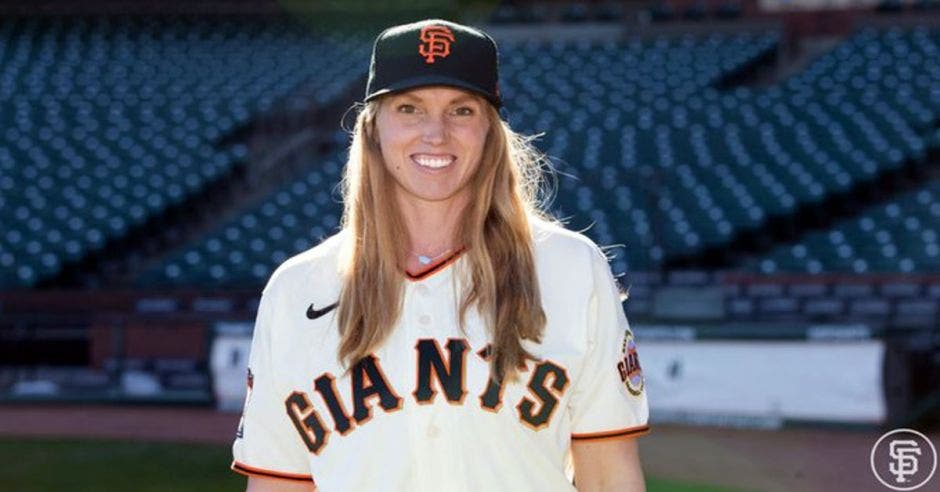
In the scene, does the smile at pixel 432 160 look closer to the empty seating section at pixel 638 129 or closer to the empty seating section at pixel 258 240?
the empty seating section at pixel 638 129

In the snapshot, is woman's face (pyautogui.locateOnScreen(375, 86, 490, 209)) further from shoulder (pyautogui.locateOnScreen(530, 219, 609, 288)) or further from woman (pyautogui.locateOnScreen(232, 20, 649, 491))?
shoulder (pyautogui.locateOnScreen(530, 219, 609, 288))

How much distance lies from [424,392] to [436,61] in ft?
1.87

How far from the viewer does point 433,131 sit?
2.52m

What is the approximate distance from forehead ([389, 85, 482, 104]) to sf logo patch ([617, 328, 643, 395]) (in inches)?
19.7

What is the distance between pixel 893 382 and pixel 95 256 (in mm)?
9926

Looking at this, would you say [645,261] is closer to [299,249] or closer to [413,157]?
[299,249]

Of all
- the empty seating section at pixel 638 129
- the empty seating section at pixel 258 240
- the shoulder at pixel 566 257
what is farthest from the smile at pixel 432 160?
the empty seating section at pixel 258 240

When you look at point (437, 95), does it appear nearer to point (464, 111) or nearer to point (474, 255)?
point (464, 111)

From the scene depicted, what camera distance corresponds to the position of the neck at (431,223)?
2.61 metres

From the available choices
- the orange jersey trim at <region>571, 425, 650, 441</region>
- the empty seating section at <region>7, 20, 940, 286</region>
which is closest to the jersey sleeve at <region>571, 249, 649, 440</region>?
the orange jersey trim at <region>571, 425, 650, 441</region>

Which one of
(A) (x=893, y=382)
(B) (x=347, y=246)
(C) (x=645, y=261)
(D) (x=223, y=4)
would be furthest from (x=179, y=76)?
(B) (x=347, y=246)

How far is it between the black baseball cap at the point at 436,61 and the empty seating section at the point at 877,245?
11307 millimetres

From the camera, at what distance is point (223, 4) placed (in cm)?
2506

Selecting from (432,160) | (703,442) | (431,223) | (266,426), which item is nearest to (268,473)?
(266,426)
